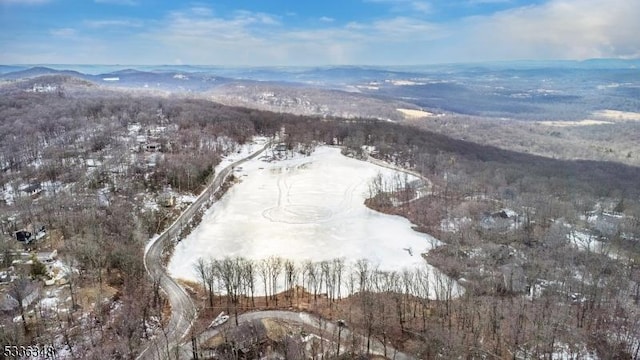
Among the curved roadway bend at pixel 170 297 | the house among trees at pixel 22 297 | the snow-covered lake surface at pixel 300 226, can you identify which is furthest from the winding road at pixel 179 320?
the house among trees at pixel 22 297

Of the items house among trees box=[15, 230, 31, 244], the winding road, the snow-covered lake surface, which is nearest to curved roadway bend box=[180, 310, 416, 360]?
the winding road

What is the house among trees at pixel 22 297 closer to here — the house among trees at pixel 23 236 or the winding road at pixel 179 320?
the winding road at pixel 179 320

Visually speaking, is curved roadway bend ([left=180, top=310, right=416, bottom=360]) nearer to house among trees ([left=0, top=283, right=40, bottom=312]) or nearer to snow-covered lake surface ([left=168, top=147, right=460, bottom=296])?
snow-covered lake surface ([left=168, top=147, right=460, bottom=296])

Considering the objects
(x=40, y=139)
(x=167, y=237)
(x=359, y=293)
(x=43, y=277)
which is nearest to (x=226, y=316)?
(x=359, y=293)

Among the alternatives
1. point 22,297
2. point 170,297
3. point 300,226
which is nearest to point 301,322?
point 170,297

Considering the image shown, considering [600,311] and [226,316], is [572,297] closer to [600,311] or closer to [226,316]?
[600,311]

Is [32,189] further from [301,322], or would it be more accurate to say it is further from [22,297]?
[301,322]
